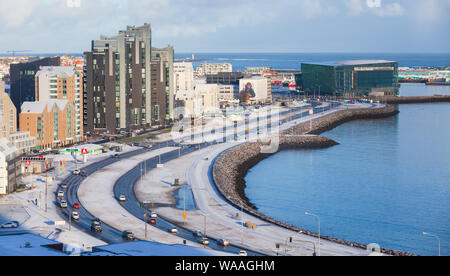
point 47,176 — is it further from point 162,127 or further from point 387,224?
Result: point 162,127

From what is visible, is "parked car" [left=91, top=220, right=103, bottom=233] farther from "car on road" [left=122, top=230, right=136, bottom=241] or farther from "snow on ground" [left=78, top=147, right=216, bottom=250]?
"car on road" [left=122, top=230, right=136, bottom=241]

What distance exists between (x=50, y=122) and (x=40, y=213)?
2190cm

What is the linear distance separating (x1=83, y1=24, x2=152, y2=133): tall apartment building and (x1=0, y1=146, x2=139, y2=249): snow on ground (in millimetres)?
20789

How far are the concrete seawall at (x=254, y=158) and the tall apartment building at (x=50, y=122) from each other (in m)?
12.3

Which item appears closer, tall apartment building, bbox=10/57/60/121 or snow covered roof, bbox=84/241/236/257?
snow covered roof, bbox=84/241/236/257

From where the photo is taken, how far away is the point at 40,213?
33.5 meters

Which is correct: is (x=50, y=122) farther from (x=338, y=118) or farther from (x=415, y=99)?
(x=415, y=99)

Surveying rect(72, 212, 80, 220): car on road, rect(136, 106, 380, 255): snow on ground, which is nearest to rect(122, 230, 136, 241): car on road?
rect(136, 106, 380, 255): snow on ground

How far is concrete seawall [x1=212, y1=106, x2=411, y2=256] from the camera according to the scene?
115ft

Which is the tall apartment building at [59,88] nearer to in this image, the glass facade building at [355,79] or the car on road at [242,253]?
the car on road at [242,253]

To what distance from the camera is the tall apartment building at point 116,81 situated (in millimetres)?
63812

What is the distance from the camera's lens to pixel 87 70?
209 feet

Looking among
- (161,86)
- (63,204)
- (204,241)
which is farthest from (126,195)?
(161,86)

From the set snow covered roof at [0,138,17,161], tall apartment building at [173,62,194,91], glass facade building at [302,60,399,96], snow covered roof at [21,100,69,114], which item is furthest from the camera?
glass facade building at [302,60,399,96]
